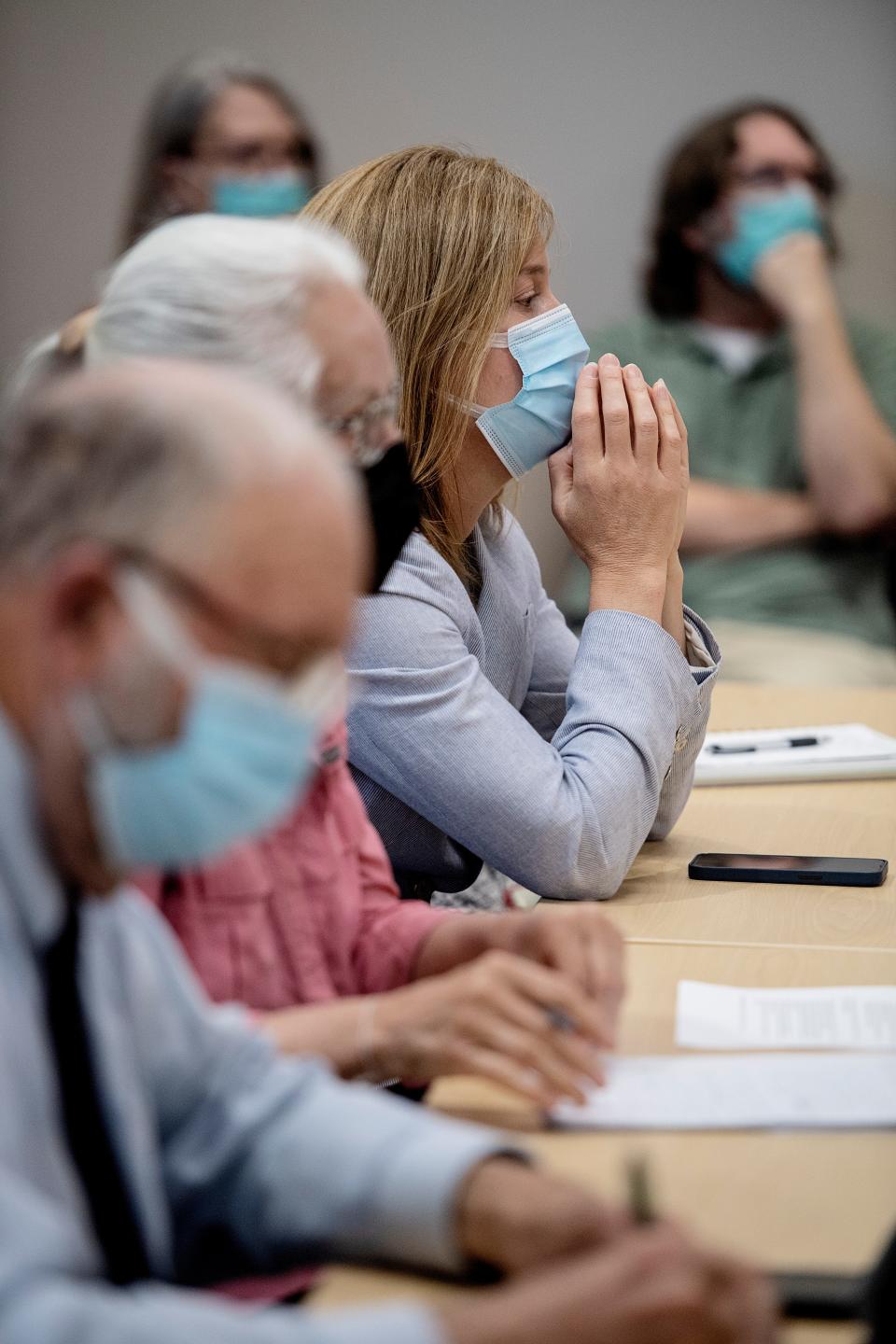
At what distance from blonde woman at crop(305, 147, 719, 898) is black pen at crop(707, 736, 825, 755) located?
1.10 feet

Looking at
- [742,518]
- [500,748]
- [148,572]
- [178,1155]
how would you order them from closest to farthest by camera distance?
1. [148,572]
2. [178,1155]
3. [500,748]
4. [742,518]

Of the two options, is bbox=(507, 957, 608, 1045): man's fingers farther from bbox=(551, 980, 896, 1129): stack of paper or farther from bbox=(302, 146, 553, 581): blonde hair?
bbox=(302, 146, 553, 581): blonde hair

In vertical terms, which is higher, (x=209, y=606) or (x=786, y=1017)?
(x=209, y=606)

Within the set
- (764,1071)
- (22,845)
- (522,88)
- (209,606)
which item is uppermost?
(522,88)

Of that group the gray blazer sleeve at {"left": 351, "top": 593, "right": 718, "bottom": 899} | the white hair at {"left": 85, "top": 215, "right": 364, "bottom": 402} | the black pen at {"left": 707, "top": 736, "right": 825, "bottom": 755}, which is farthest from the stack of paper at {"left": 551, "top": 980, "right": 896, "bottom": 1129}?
the black pen at {"left": 707, "top": 736, "right": 825, "bottom": 755}

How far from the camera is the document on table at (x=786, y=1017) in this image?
1108 mm

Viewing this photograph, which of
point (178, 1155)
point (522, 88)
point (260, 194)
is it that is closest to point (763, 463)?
point (522, 88)

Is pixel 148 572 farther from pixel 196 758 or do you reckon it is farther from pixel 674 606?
pixel 674 606

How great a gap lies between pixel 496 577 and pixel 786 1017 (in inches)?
29.8

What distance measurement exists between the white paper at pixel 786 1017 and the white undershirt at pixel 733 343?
2.58m

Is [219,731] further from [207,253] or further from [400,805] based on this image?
[400,805]

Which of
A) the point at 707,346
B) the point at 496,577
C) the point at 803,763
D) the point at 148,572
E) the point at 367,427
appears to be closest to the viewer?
the point at 148,572

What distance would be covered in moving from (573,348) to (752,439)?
1987 millimetres

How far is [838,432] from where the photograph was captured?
3582 millimetres
